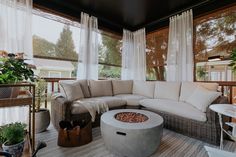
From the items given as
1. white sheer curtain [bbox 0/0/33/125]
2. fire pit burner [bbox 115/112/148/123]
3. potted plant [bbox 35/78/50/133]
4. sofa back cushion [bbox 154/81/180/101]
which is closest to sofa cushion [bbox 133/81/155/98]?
sofa back cushion [bbox 154/81/180/101]

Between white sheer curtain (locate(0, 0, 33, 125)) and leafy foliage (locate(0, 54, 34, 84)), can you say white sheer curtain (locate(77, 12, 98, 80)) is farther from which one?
leafy foliage (locate(0, 54, 34, 84))

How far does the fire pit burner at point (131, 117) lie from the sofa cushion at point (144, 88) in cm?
145

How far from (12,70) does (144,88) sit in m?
2.80

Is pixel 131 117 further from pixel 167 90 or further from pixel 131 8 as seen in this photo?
pixel 131 8

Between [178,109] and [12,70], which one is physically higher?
[12,70]

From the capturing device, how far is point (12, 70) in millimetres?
1287

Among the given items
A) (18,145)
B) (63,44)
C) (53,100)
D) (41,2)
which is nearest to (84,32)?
(63,44)

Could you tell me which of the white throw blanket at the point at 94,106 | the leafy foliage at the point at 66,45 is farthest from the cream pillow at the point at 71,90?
the leafy foliage at the point at 66,45

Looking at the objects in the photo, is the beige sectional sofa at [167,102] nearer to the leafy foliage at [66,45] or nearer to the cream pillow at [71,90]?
the cream pillow at [71,90]

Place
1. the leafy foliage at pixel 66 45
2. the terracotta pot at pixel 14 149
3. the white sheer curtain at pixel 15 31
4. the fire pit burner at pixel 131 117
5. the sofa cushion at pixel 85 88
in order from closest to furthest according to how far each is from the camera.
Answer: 1. the terracotta pot at pixel 14 149
2. the fire pit burner at pixel 131 117
3. the white sheer curtain at pixel 15 31
4. the sofa cushion at pixel 85 88
5. the leafy foliage at pixel 66 45

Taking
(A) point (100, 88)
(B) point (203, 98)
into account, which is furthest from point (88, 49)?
(B) point (203, 98)

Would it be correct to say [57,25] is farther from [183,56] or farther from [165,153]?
[165,153]

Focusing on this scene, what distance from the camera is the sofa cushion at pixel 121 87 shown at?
3508 millimetres

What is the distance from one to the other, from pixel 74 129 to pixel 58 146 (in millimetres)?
330
